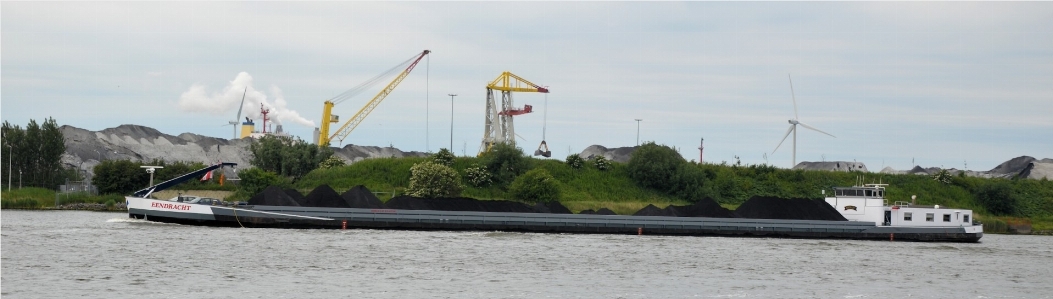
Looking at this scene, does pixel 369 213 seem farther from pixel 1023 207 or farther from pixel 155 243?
pixel 1023 207

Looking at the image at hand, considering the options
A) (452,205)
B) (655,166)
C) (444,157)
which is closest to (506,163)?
(444,157)

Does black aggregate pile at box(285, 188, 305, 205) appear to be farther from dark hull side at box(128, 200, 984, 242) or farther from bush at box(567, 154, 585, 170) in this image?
bush at box(567, 154, 585, 170)

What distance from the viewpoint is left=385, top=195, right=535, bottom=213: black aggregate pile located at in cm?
6016

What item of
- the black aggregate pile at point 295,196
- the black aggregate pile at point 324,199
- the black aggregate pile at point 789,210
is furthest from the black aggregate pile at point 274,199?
the black aggregate pile at point 789,210

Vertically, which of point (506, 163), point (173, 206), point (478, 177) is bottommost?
point (173, 206)

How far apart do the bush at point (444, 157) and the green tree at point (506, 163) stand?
2.61 meters

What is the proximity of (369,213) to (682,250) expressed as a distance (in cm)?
1776

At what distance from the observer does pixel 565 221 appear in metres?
58.1

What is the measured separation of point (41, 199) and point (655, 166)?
46.7 metres

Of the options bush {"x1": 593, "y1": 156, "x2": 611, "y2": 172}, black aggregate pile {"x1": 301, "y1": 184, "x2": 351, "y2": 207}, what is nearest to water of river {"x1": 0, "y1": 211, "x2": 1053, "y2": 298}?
black aggregate pile {"x1": 301, "y1": 184, "x2": 351, "y2": 207}

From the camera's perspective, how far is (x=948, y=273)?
135ft

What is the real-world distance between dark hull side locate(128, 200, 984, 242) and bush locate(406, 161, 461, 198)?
724 inches

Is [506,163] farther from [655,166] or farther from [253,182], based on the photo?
[253,182]

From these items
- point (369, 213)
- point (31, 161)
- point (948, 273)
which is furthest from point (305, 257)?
point (31, 161)
